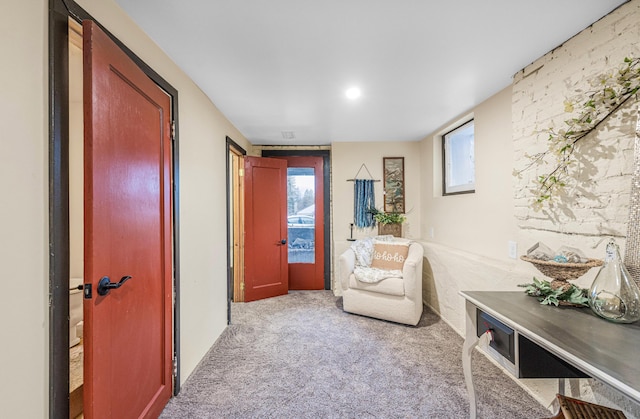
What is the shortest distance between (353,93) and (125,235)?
199cm

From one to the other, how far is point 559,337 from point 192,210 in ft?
7.53

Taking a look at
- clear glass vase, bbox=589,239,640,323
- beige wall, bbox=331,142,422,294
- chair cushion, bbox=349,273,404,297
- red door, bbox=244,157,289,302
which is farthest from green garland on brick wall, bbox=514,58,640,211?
red door, bbox=244,157,289,302

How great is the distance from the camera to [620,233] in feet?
4.51

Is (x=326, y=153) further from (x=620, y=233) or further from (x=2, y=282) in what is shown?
(x=2, y=282)

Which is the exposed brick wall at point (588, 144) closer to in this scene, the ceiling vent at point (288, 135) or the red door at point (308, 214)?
the ceiling vent at point (288, 135)

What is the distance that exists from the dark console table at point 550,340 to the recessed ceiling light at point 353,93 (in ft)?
5.83

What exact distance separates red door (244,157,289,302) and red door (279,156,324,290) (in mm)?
251

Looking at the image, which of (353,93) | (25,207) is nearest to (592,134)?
(353,93)

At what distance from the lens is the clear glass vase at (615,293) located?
1.11 meters

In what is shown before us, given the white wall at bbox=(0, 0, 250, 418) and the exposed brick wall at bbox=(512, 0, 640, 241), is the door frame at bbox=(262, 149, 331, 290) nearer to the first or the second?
the exposed brick wall at bbox=(512, 0, 640, 241)

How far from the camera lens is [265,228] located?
151 inches

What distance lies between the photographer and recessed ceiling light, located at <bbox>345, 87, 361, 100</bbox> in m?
2.26

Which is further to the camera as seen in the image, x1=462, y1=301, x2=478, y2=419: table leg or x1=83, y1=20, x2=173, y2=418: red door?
x1=462, y1=301, x2=478, y2=419: table leg

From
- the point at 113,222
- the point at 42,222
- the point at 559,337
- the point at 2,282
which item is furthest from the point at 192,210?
the point at 559,337
